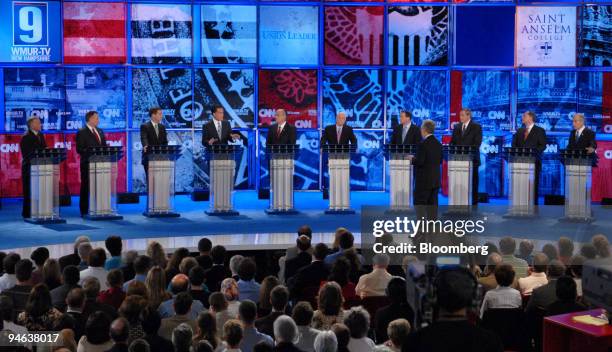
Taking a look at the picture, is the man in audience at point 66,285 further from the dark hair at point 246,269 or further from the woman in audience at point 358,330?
the woman in audience at point 358,330

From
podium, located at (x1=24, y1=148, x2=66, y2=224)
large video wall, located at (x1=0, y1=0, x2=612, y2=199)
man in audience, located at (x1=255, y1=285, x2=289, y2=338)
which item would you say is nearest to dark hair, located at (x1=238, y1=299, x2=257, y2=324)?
man in audience, located at (x1=255, y1=285, x2=289, y2=338)

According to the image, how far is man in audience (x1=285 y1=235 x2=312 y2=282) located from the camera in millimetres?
9336

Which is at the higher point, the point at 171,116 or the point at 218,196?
the point at 171,116

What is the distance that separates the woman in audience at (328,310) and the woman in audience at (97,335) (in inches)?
56.5

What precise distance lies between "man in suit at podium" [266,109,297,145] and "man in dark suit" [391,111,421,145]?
154 cm

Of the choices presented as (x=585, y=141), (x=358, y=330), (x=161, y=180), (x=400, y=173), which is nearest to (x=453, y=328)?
(x=358, y=330)

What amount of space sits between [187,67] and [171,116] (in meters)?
0.89

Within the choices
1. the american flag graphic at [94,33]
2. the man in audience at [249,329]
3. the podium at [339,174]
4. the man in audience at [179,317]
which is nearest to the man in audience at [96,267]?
the man in audience at [179,317]

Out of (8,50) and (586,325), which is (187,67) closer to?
(8,50)

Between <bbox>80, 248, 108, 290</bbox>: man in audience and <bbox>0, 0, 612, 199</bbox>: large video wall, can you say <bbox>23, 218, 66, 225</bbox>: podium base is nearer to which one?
<bbox>0, 0, 612, 199</bbox>: large video wall

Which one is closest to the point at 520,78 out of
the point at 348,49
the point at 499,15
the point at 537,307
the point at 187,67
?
the point at 499,15

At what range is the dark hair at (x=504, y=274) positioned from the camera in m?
7.54

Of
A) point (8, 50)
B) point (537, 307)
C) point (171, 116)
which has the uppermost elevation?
point (8, 50)

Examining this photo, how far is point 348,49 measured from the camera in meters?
17.5
